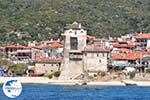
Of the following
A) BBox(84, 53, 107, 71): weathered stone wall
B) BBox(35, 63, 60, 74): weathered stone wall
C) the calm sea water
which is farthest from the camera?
Result: BBox(35, 63, 60, 74): weathered stone wall

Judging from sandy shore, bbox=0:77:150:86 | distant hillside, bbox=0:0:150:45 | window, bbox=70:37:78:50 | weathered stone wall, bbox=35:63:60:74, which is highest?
distant hillside, bbox=0:0:150:45

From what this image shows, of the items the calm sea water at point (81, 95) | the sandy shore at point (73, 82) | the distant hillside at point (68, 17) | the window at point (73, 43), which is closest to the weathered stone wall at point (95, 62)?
the window at point (73, 43)

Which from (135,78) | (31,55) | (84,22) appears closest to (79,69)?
(135,78)

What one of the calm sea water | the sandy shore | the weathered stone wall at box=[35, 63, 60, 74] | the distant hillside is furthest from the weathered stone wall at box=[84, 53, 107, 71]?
the distant hillside

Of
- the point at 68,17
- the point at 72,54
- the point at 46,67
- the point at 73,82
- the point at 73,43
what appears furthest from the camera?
the point at 68,17

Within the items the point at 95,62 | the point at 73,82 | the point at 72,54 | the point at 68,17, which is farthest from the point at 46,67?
the point at 68,17

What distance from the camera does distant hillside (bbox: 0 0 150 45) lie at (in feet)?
442

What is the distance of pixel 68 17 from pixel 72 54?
63197 mm

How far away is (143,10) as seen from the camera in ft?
496

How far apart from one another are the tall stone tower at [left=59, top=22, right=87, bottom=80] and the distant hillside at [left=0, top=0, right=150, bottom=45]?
50.4m

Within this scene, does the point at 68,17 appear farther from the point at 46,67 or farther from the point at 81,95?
the point at 81,95

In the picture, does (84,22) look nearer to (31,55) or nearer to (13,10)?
(13,10)

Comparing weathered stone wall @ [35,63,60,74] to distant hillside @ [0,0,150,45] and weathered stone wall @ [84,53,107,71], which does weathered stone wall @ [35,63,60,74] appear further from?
distant hillside @ [0,0,150,45]

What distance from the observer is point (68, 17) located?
14050 cm
